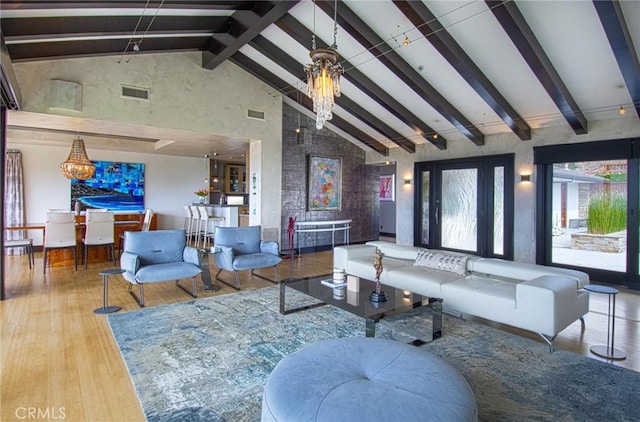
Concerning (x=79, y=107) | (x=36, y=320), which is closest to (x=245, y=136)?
(x=79, y=107)

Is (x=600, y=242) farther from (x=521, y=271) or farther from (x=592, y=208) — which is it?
(x=521, y=271)

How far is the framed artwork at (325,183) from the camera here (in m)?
8.70

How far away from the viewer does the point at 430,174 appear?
842cm

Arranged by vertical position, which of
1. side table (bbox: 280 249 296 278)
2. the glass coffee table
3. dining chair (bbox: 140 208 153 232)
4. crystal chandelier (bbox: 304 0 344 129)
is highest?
crystal chandelier (bbox: 304 0 344 129)

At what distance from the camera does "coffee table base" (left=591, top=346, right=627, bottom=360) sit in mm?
3010

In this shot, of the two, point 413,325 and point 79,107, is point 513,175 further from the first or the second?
point 79,107

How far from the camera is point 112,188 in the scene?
31.1 ft

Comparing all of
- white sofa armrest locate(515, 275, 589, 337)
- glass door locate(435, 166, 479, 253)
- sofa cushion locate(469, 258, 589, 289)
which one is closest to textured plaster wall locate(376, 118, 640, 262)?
glass door locate(435, 166, 479, 253)

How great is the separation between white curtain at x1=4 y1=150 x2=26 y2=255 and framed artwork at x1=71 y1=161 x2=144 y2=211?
3.39 ft

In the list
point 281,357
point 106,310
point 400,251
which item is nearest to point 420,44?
point 400,251

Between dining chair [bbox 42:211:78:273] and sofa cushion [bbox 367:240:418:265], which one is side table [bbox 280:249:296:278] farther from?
dining chair [bbox 42:211:78:273]

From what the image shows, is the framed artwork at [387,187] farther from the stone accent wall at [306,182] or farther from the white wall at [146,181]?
the white wall at [146,181]

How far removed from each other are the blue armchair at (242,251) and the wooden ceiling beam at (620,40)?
5014mm

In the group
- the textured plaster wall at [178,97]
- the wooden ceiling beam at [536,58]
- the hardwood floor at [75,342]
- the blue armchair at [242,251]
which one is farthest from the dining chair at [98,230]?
the wooden ceiling beam at [536,58]
